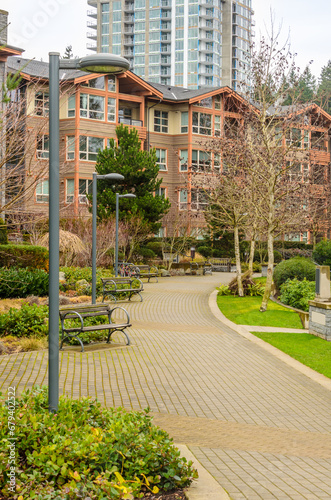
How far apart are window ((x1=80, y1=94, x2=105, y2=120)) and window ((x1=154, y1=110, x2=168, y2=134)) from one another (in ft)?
21.6

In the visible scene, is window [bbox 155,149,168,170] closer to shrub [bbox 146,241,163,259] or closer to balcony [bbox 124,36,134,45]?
shrub [bbox 146,241,163,259]

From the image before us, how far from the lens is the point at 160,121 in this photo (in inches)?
1924

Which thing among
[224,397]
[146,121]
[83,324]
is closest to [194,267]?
[146,121]

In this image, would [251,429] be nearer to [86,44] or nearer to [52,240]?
[52,240]

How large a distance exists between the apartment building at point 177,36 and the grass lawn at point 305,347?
100820 mm

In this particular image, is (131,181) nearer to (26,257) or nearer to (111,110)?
(111,110)

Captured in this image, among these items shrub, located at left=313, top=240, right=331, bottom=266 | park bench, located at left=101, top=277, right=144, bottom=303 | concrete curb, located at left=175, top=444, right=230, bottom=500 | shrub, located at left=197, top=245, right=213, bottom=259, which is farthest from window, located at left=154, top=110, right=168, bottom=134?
concrete curb, located at left=175, top=444, right=230, bottom=500

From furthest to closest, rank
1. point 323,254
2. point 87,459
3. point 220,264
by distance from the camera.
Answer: point 220,264 → point 323,254 → point 87,459

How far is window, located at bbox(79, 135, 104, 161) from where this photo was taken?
4216 centimetres

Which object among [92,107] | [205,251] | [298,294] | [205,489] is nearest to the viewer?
[205,489]

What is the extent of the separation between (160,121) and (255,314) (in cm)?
3313

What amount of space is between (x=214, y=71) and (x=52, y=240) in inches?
4508

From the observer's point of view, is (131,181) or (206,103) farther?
(206,103)

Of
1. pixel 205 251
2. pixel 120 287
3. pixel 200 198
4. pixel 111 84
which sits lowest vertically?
pixel 120 287
